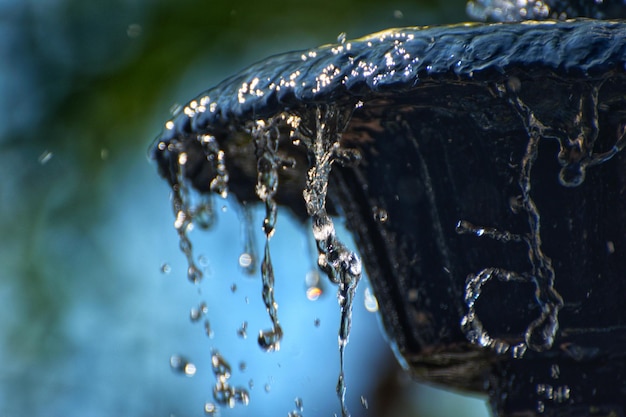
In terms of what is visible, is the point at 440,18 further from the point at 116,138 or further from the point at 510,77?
the point at 510,77

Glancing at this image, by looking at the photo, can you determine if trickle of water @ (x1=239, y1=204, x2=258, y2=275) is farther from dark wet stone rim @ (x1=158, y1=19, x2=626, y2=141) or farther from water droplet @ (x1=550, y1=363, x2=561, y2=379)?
water droplet @ (x1=550, y1=363, x2=561, y2=379)

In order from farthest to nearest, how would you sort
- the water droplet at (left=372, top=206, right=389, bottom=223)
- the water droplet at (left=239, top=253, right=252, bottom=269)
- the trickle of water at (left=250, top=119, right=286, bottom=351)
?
the water droplet at (left=239, top=253, right=252, bottom=269)
the water droplet at (left=372, top=206, right=389, bottom=223)
the trickle of water at (left=250, top=119, right=286, bottom=351)

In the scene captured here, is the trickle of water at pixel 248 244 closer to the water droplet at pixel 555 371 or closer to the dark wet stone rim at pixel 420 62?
the dark wet stone rim at pixel 420 62

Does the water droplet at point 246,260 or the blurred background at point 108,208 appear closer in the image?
the water droplet at point 246,260

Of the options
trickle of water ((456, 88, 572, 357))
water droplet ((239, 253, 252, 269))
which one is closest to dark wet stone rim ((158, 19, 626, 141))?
trickle of water ((456, 88, 572, 357))

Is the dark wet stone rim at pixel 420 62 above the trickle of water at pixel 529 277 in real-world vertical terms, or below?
above

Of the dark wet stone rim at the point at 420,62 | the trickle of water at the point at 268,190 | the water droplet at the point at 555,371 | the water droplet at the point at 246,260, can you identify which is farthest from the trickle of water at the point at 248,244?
the water droplet at the point at 555,371

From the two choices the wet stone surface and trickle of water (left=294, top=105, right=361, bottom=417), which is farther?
trickle of water (left=294, top=105, right=361, bottom=417)
